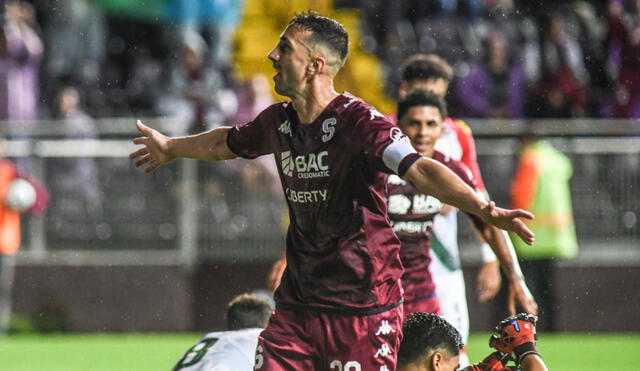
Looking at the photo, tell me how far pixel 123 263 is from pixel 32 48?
139 inches

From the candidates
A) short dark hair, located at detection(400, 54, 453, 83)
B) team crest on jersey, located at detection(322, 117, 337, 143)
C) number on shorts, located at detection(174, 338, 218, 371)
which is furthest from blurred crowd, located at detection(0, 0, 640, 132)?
team crest on jersey, located at detection(322, 117, 337, 143)

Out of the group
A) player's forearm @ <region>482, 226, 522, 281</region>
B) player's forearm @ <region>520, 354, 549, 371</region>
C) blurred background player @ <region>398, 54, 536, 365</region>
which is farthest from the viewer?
blurred background player @ <region>398, 54, 536, 365</region>

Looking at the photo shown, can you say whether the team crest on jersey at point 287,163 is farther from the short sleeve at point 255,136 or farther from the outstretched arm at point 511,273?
the outstretched arm at point 511,273

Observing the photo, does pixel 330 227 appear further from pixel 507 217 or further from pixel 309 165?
pixel 507 217

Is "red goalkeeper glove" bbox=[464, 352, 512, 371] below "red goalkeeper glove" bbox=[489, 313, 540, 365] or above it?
below

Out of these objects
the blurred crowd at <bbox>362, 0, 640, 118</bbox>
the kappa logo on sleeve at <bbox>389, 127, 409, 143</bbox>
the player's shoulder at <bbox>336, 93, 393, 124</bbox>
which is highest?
the blurred crowd at <bbox>362, 0, 640, 118</bbox>

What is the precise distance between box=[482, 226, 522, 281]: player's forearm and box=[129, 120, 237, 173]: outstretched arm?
1.97 m

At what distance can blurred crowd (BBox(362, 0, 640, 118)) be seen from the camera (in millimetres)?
15766

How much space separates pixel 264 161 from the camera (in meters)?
15.4

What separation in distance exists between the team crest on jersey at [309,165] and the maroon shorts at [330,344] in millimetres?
649

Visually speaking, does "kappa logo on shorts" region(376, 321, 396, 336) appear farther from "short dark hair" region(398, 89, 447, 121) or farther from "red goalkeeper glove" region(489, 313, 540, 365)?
"short dark hair" region(398, 89, 447, 121)

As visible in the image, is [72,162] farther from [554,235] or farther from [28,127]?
[554,235]

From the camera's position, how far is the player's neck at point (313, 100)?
613 cm

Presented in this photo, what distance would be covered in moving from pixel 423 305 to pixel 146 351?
6574 mm
